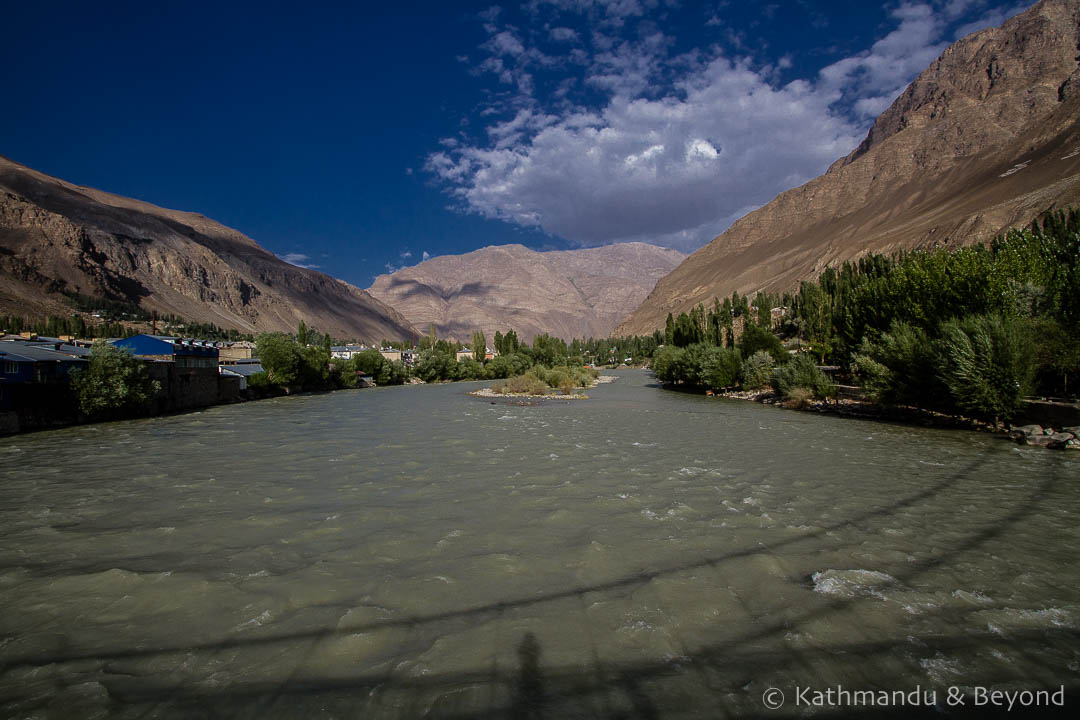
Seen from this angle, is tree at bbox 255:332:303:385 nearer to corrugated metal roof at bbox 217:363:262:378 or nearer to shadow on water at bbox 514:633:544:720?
corrugated metal roof at bbox 217:363:262:378

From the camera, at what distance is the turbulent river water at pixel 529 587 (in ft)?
13.7

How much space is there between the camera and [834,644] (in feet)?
15.6

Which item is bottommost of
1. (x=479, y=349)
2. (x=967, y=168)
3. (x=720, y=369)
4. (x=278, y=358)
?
(x=720, y=369)

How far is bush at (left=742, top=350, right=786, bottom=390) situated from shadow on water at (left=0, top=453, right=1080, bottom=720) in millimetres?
35849

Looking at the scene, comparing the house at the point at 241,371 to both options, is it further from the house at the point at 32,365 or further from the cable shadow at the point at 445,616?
the cable shadow at the point at 445,616

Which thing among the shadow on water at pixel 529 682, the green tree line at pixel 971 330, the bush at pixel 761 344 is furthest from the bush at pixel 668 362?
the shadow on water at pixel 529 682

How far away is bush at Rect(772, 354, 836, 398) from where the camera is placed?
3022cm

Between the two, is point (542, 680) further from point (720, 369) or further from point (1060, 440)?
point (720, 369)

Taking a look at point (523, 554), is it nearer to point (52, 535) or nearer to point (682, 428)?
point (52, 535)

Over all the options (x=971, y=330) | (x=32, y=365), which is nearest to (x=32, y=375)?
(x=32, y=365)

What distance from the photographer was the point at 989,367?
725 inches

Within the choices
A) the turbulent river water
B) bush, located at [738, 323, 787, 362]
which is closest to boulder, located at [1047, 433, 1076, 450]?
the turbulent river water

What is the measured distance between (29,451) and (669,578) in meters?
23.1

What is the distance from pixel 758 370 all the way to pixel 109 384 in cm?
4278
